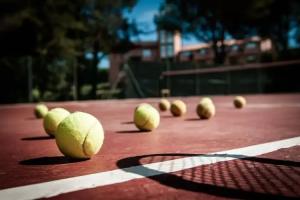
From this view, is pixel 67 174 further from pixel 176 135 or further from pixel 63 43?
pixel 63 43

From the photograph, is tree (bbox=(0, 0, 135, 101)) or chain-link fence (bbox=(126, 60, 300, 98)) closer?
tree (bbox=(0, 0, 135, 101))

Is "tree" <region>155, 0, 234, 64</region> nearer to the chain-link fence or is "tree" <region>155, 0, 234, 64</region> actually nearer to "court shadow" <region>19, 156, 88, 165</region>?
the chain-link fence

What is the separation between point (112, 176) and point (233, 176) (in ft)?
4.57

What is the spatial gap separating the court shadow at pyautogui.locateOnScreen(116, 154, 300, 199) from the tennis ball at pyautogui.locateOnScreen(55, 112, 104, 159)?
0.53 m

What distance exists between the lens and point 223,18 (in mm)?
46938

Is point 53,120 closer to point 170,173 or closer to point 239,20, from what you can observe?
point 170,173

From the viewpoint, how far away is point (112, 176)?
433cm

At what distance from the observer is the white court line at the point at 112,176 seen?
12.3 feet

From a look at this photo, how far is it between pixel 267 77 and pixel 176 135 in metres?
31.7

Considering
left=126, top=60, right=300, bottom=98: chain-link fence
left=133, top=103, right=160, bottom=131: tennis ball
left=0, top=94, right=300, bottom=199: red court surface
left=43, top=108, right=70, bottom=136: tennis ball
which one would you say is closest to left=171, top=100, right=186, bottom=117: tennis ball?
left=133, top=103, right=160, bottom=131: tennis ball

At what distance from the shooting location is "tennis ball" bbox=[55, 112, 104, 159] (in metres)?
5.38

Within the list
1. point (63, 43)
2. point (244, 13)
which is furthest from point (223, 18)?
point (63, 43)

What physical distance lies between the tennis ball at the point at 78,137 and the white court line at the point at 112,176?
36.8 inches

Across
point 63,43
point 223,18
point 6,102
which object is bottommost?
point 6,102
